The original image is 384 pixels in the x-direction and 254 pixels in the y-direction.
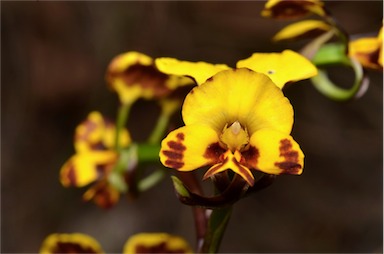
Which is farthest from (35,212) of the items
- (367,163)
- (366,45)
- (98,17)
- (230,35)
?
(366,45)

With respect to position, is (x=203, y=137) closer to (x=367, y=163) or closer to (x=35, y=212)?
(x=35, y=212)

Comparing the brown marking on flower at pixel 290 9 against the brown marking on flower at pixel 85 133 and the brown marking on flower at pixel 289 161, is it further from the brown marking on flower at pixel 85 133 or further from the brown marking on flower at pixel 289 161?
the brown marking on flower at pixel 85 133

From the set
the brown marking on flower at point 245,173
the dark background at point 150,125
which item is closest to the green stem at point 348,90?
the brown marking on flower at point 245,173

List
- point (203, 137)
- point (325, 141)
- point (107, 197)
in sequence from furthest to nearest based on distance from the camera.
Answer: point (325, 141)
point (107, 197)
point (203, 137)

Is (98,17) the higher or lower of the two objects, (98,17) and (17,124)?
the higher

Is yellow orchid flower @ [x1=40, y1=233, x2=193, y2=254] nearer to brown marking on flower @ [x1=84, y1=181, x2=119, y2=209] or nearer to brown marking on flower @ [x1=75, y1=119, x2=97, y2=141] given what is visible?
brown marking on flower @ [x1=84, y1=181, x2=119, y2=209]

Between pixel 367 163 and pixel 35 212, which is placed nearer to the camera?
pixel 35 212

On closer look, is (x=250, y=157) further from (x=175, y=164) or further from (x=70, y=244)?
(x=70, y=244)

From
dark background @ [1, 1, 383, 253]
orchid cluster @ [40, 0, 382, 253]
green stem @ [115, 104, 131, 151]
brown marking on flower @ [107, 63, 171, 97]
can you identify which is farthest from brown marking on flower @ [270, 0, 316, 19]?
dark background @ [1, 1, 383, 253]
